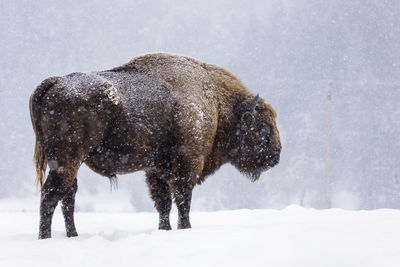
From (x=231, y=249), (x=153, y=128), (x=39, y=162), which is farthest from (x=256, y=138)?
(x=231, y=249)

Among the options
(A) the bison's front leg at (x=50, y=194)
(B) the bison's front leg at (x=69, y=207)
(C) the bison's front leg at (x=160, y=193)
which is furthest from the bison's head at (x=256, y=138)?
(A) the bison's front leg at (x=50, y=194)

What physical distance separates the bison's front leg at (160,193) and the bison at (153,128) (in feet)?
0.04

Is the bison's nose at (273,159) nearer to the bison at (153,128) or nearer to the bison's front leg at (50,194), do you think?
the bison at (153,128)

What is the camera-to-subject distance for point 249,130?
6102mm

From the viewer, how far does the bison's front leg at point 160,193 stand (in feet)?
19.1

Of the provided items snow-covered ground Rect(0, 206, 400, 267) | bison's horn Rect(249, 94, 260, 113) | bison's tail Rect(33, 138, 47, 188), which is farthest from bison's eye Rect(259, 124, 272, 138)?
bison's tail Rect(33, 138, 47, 188)

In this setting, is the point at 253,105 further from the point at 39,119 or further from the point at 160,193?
the point at 39,119

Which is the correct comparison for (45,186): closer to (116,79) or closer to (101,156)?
(101,156)

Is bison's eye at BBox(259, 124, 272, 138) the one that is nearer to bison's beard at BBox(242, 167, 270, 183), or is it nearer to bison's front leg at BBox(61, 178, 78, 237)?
bison's beard at BBox(242, 167, 270, 183)

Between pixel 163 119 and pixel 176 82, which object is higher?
pixel 176 82

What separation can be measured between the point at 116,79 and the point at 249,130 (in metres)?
1.94

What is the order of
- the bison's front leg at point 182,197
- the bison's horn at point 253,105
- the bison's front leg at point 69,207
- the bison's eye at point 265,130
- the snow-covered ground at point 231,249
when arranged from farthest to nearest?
1. the bison's eye at point 265,130
2. the bison's horn at point 253,105
3. the bison's front leg at point 182,197
4. the bison's front leg at point 69,207
5. the snow-covered ground at point 231,249

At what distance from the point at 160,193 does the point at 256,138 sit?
1.48 meters

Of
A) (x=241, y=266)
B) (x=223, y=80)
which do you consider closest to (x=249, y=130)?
(x=223, y=80)
